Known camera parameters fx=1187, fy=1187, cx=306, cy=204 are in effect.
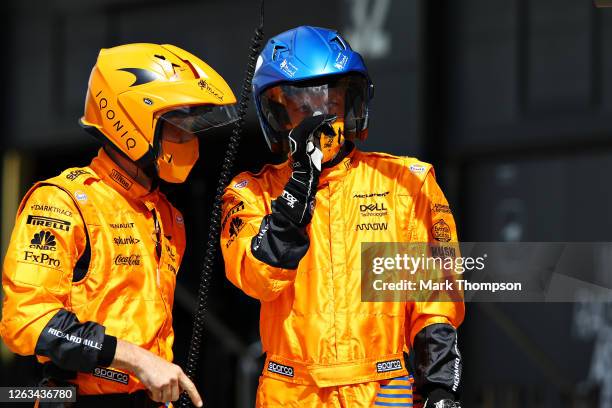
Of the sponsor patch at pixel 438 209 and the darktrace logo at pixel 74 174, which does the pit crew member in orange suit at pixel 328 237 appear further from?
the darktrace logo at pixel 74 174

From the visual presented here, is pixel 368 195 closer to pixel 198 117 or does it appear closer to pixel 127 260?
pixel 198 117

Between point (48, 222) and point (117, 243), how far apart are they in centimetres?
24

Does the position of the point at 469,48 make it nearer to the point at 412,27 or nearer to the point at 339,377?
the point at 412,27

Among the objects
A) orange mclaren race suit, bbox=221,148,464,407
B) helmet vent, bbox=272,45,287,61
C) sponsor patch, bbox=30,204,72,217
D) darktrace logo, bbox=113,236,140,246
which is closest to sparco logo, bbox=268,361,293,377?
orange mclaren race suit, bbox=221,148,464,407

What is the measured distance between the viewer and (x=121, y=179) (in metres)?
3.95

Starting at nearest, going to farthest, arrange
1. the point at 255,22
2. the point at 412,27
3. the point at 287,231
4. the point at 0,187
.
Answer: the point at 287,231 → the point at 412,27 → the point at 255,22 → the point at 0,187

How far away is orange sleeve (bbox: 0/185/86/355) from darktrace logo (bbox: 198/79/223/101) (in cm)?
59

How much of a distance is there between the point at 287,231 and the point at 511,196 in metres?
3.96

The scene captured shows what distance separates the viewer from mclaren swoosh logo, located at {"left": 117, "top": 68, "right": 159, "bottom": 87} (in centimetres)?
396

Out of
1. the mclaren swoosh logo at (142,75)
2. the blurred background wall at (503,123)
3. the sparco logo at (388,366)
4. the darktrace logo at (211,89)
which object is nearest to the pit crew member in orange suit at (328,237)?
the sparco logo at (388,366)

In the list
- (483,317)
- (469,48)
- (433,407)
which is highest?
(469,48)

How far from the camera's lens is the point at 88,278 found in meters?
3.74

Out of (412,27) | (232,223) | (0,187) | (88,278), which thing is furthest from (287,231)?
(0,187)

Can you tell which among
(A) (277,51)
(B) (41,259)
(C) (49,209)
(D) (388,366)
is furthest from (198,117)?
(D) (388,366)
